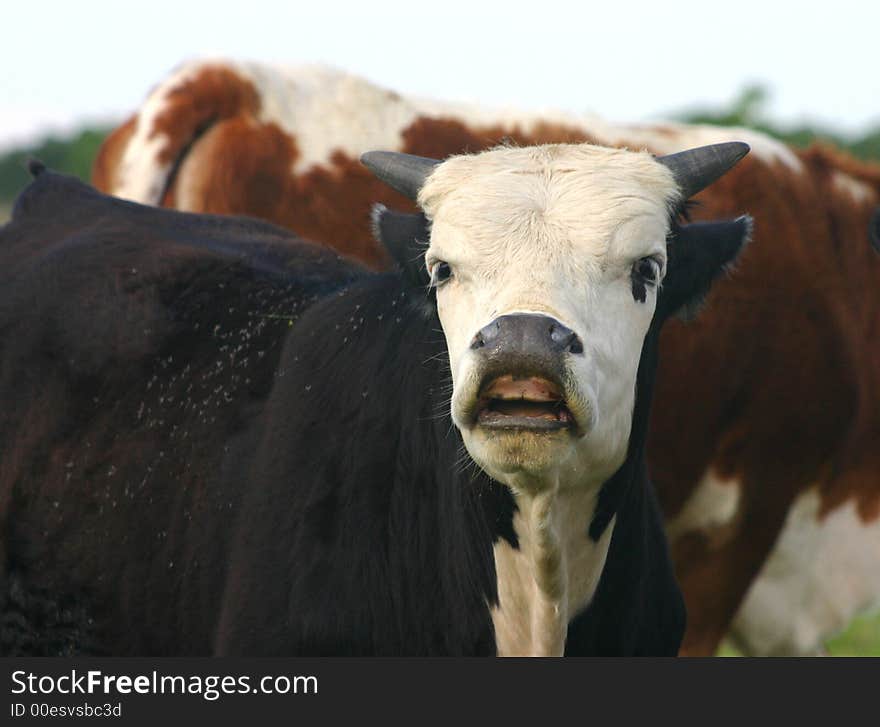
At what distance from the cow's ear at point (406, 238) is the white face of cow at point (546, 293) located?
10 cm

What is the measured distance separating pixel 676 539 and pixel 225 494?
354 cm

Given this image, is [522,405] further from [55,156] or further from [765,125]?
[55,156]

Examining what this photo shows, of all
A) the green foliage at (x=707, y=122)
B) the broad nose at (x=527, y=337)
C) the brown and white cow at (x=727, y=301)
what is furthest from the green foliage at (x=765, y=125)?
the broad nose at (x=527, y=337)

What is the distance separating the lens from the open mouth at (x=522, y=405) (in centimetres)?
335

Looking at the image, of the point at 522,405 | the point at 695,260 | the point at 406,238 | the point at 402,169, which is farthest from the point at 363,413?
the point at 695,260

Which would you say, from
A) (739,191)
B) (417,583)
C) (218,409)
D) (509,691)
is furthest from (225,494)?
(739,191)

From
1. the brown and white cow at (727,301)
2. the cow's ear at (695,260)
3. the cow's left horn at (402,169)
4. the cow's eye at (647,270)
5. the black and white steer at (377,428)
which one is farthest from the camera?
the brown and white cow at (727,301)

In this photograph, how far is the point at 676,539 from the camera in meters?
7.36

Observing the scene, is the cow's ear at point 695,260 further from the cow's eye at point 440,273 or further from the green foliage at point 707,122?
the green foliage at point 707,122

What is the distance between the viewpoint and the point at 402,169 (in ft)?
13.7

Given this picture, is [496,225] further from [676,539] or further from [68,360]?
[676,539]

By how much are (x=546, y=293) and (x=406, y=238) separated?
29.1 inches

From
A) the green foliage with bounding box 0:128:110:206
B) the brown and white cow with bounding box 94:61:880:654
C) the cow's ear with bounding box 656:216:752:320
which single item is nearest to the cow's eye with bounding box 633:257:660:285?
the cow's ear with bounding box 656:216:752:320

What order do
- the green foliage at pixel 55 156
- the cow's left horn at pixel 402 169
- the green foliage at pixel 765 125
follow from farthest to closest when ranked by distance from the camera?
the green foliage at pixel 55 156 < the green foliage at pixel 765 125 < the cow's left horn at pixel 402 169
